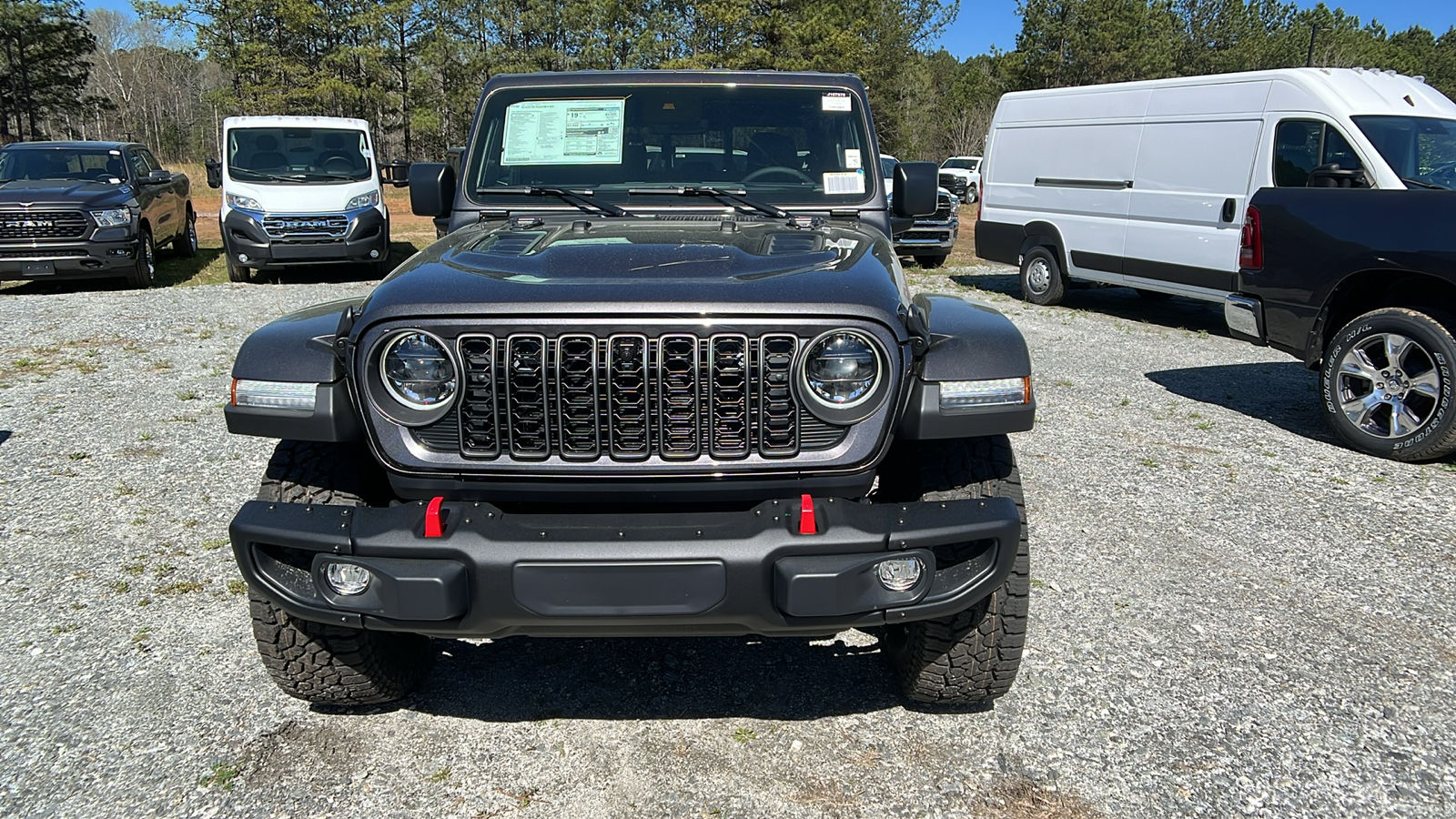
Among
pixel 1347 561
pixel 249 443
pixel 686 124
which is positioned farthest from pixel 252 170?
pixel 1347 561

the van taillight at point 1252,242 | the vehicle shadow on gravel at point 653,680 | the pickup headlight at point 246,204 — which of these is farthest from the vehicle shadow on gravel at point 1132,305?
the pickup headlight at point 246,204

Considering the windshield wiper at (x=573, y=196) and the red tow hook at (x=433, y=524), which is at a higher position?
the windshield wiper at (x=573, y=196)

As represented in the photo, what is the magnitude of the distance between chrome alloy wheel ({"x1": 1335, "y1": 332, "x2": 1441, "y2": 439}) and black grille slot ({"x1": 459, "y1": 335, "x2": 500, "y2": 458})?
17.7ft

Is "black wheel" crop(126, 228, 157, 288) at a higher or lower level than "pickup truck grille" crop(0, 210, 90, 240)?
lower

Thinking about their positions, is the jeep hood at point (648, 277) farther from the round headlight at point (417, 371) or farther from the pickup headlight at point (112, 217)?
the pickup headlight at point (112, 217)

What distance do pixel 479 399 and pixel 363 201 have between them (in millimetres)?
11824

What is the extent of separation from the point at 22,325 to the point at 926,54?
48.1 metres

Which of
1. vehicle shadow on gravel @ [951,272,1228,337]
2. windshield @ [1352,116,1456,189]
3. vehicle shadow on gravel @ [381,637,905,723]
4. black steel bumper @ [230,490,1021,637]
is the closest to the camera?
black steel bumper @ [230,490,1021,637]

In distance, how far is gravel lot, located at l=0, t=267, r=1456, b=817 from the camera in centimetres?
266

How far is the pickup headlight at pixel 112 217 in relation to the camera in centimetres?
1177

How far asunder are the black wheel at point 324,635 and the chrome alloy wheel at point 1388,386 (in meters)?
5.50

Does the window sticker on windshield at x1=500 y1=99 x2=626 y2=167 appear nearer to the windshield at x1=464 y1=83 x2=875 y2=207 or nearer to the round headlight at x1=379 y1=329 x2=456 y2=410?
the windshield at x1=464 y1=83 x2=875 y2=207

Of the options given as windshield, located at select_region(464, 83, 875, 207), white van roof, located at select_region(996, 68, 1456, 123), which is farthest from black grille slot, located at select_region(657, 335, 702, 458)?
white van roof, located at select_region(996, 68, 1456, 123)

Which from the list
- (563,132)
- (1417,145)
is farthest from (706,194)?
(1417,145)
